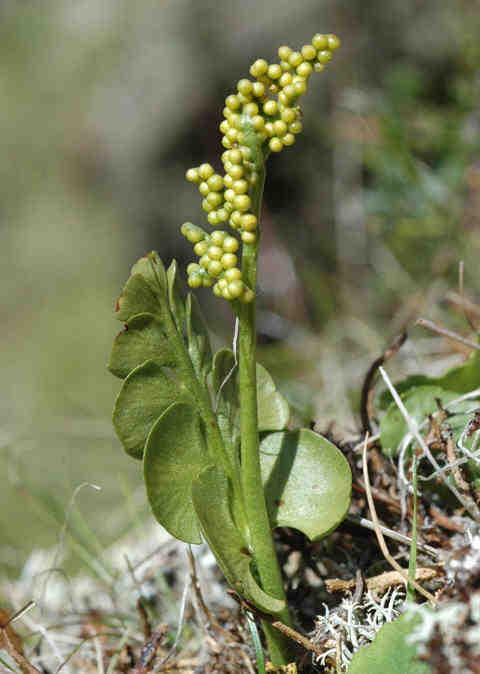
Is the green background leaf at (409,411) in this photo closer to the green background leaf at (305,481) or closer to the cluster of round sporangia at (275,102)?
the green background leaf at (305,481)

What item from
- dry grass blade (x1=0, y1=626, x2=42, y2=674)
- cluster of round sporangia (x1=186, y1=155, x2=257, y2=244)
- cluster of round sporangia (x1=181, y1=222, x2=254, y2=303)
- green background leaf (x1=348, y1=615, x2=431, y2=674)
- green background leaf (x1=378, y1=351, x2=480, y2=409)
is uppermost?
cluster of round sporangia (x1=186, y1=155, x2=257, y2=244)

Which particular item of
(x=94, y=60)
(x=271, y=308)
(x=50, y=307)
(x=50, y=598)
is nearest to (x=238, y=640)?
(x=50, y=598)

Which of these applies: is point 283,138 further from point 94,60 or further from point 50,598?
point 94,60

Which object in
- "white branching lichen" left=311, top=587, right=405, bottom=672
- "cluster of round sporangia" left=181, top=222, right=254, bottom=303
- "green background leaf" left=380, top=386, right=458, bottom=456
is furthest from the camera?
"green background leaf" left=380, top=386, right=458, bottom=456

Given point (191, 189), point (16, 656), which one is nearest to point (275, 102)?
point (16, 656)

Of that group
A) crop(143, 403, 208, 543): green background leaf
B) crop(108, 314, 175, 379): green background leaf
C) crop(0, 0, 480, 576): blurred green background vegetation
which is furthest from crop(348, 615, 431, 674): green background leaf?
crop(0, 0, 480, 576): blurred green background vegetation

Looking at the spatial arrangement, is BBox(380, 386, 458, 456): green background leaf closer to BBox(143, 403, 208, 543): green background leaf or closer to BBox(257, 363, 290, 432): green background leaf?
BBox(257, 363, 290, 432): green background leaf

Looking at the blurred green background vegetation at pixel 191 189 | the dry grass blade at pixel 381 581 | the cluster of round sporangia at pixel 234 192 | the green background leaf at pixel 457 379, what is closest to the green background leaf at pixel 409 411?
the green background leaf at pixel 457 379

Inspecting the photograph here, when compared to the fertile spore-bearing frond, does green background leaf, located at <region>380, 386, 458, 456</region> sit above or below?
below
